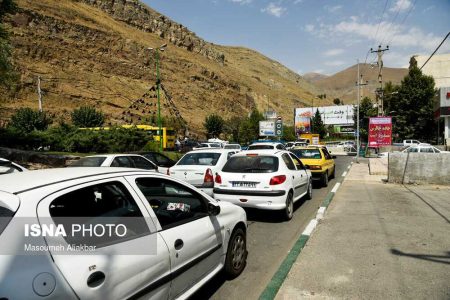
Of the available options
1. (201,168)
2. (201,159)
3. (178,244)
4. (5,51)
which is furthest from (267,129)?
(178,244)

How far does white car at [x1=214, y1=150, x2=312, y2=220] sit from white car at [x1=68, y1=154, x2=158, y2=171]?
3.60 m

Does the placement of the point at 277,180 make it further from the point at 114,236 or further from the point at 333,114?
the point at 333,114

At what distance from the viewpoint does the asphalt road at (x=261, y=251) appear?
433 cm

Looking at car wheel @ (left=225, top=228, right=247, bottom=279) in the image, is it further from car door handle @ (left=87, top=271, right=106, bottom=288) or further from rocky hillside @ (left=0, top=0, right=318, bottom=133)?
rocky hillside @ (left=0, top=0, right=318, bottom=133)

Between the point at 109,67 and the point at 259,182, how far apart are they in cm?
6900

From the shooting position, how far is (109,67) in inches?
2773

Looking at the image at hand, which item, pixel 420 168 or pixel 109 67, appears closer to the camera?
pixel 420 168

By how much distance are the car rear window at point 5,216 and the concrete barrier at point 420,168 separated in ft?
44.1

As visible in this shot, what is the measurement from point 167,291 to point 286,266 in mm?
2241

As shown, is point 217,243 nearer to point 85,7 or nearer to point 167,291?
point 167,291

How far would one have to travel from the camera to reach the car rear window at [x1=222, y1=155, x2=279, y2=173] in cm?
791

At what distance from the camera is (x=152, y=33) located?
343 feet

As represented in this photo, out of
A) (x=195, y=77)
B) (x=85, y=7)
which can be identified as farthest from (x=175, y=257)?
(x=85, y=7)

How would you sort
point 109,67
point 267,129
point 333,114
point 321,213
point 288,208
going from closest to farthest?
point 288,208 → point 321,213 → point 267,129 → point 109,67 → point 333,114
